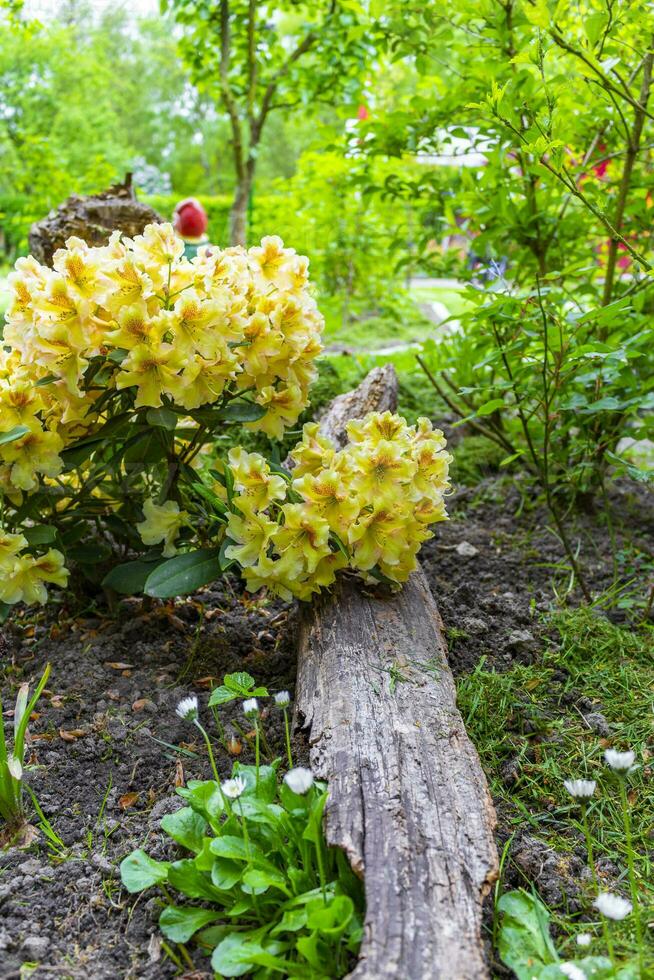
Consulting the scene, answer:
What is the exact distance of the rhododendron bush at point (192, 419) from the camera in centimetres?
165

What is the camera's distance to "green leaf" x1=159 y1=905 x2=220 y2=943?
121cm

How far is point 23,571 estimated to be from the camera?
1812mm

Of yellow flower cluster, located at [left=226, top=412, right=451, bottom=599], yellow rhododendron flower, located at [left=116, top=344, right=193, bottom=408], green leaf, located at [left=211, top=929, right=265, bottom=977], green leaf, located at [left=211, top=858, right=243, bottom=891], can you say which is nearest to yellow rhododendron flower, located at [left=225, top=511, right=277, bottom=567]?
yellow flower cluster, located at [left=226, top=412, right=451, bottom=599]

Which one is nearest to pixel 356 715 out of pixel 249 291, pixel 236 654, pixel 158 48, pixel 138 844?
pixel 138 844

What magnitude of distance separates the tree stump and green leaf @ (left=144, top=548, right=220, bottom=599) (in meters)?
1.73

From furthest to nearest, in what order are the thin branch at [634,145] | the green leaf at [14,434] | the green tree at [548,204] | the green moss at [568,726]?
the thin branch at [634,145]
the green tree at [548,204]
the green leaf at [14,434]
the green moss at [568,726]

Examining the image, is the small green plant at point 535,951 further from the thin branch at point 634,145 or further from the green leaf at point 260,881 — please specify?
the thin branch at point 634,145

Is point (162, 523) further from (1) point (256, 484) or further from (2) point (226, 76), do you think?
(2) point (226, 76)

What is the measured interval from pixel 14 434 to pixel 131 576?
0.43 metres

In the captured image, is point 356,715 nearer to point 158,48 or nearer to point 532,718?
point 532,718

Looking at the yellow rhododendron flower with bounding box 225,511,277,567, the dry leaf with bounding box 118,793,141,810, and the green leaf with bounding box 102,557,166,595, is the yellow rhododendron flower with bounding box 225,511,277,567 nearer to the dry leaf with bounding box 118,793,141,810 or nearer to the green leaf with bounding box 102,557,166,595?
the green leaf with bounding box 102,557,166,595

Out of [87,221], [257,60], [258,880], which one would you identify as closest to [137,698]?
[258,880]

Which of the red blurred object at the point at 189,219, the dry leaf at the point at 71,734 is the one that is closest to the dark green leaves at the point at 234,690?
the dry leaf at the point at 71,734

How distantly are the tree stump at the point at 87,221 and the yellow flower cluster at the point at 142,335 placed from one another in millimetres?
1411
